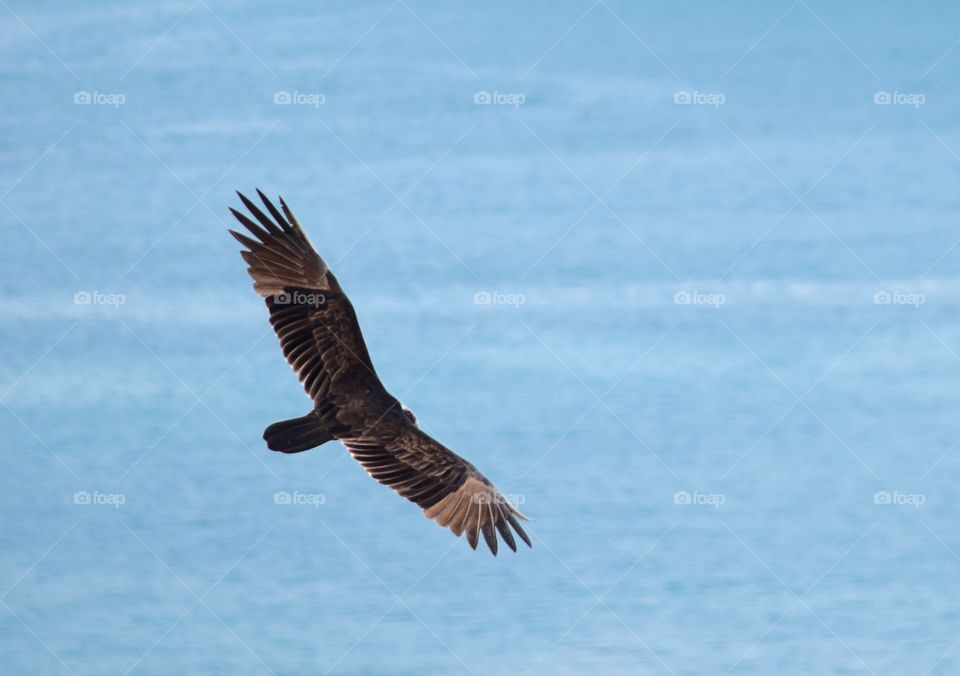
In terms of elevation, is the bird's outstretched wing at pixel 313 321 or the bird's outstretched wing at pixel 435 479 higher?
the bird's outstretched wing at pixel 313 321

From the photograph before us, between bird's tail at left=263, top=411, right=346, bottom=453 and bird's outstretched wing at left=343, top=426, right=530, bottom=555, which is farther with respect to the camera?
bird's outstretched wing at left=343, top=426, right=530, bottom=555

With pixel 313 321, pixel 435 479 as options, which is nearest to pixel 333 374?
pixel 313 321

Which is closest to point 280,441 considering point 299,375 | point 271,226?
point 299,375

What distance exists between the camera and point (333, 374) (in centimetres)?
1997

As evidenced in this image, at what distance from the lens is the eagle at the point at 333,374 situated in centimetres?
1992

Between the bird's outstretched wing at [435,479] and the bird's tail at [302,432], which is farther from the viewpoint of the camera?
the bird's outstretched wing at [435,479]

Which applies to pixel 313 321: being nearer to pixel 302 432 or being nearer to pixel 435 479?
pixel 302 432

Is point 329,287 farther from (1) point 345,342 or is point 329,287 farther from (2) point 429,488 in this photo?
(2) point 429,488

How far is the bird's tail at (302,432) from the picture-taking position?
19547 mm

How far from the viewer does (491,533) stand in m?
19.9

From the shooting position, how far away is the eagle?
65.4 ft

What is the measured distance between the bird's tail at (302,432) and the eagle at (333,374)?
1 centimetres

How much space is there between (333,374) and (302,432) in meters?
0.77

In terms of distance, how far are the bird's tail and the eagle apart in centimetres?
1
